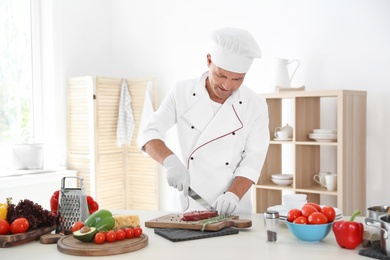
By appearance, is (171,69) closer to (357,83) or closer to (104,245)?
(357,83)

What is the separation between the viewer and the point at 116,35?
19.9 ft

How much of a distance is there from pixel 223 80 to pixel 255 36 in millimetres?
2072

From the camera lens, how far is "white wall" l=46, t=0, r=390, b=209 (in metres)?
4.32

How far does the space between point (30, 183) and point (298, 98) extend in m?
2.73

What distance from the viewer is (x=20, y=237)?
2.25 metres

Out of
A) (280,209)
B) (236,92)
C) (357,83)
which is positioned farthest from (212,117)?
(357,83)

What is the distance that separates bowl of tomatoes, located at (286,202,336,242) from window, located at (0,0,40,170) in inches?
146

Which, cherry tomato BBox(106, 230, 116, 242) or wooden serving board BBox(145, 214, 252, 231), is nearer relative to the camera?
cherry tomato BBox(106, 230, 116, 242)

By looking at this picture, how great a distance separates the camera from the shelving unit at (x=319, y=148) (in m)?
4.08

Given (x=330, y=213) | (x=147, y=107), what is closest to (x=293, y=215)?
(x=330, y=213)

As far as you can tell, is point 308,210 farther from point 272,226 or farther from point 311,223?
point 272,226

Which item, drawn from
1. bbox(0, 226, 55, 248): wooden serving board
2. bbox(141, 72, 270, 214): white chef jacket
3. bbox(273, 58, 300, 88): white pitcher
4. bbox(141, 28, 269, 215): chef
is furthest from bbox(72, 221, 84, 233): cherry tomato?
bbox(273, 58, 300, 88): white pitcher

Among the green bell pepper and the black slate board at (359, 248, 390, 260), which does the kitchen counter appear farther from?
the green bell pepper

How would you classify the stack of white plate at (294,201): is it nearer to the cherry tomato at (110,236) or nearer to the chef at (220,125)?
the chef at (220,125)
